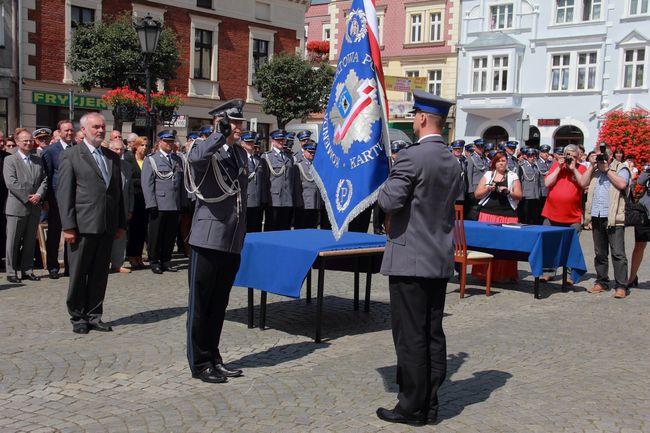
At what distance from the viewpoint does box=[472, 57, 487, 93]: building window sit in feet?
137

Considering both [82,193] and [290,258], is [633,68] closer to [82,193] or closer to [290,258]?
[290,258]

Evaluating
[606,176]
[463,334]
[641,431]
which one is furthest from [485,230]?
[641,431]

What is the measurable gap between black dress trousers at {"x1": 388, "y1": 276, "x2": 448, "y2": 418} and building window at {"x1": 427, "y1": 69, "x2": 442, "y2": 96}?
42.1 metres

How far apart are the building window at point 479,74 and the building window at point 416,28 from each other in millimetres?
6167

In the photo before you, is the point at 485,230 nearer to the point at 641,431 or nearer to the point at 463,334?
the point at 463,334

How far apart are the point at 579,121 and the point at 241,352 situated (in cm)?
3477

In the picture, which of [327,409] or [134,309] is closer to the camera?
[327,409]

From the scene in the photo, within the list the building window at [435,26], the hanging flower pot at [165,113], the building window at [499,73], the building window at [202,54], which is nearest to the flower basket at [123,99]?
the hanging flower pot at [165,113]

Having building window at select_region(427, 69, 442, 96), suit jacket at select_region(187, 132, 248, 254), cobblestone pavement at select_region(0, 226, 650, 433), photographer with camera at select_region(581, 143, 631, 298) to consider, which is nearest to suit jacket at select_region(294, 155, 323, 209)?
cobblestone pavement at select_region(0, 226, 650, 433)

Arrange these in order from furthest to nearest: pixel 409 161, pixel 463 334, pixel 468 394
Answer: pixel 463 334, pixel 468 394, pixel 409 161

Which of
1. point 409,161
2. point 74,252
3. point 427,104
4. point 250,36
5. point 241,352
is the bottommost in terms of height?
→ point 241,352

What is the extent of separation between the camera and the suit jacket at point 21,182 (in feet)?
32.4

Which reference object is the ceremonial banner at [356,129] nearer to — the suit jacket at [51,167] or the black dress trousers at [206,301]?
the black dress trousers at [206,301]

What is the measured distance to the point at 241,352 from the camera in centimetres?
664
